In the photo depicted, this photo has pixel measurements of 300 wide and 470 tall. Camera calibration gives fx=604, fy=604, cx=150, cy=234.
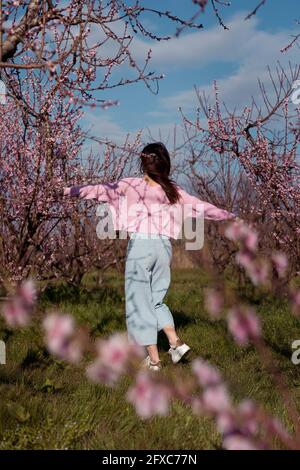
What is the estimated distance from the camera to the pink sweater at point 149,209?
5.08 meters

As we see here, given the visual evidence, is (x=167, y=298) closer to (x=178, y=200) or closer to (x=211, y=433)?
(x=178, y=200)

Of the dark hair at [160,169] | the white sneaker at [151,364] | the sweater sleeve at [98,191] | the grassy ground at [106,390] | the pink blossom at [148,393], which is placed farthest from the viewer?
the dark hair at [160,169]

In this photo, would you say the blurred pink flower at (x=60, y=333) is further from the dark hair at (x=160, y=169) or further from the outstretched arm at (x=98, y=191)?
the dark hair at (x=160, y=169)

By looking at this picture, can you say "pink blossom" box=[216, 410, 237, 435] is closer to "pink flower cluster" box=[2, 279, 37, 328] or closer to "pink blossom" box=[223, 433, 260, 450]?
"pink blossom" box=[223, 433, 260, 450]

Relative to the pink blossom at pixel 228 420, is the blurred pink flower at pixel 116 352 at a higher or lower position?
higher

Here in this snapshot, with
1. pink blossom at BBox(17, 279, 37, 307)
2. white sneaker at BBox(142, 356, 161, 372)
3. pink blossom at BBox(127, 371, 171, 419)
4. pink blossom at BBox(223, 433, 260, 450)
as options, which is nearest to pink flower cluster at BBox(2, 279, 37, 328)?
pink blossom at BBox(17, 279, 37, 307)

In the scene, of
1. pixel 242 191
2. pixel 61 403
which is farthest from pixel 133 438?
pixel 242 191

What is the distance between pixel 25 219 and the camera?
6.75 metres

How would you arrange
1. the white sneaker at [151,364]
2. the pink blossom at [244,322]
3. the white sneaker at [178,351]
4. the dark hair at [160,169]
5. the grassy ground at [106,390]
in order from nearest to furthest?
the pink blossom at [244,322] < the grassy ground at [106,390] < the white sneaker at [151,364] < the dark hair at [160,169] < the white sneaker at [178,351]

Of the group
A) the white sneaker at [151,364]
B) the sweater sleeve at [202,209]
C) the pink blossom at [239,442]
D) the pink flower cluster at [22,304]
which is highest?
the sweater sleeve at [202,209]

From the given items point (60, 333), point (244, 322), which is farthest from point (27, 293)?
point (244, 322)

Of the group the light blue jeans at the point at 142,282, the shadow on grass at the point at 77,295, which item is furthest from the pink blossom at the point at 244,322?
the shadow on grass at the point at 77,295

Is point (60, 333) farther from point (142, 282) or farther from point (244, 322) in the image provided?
point (142, 282)
